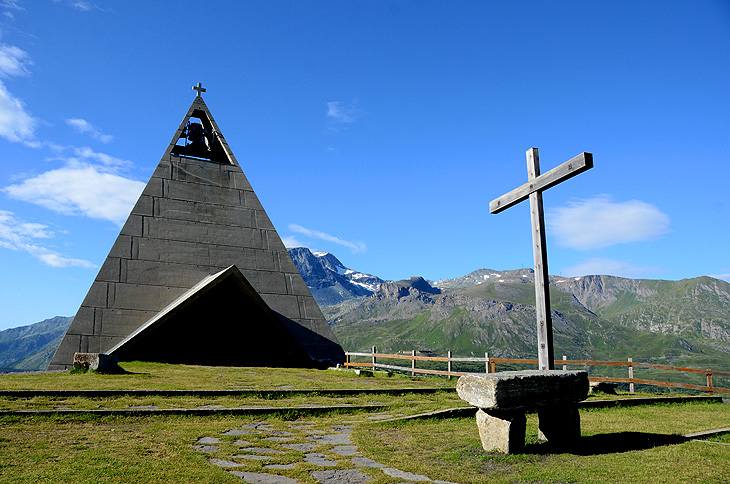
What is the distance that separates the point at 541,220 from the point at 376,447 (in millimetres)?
4632

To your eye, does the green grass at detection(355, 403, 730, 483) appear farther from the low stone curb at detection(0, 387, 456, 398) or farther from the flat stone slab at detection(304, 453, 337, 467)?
the low stone curb at detection(0, 387, 456, 398)

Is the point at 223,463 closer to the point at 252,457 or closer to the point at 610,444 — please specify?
the point at 252,457

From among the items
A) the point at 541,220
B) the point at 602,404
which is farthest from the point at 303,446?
the point at 602,404

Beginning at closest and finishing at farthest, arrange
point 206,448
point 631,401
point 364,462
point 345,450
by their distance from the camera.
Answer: point 364,462 → point 206,448 → point 345,450 → point 631,401

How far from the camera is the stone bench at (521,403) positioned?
6.25 metres

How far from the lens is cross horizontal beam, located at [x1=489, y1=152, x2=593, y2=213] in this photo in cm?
772

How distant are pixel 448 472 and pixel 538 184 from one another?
5111mm

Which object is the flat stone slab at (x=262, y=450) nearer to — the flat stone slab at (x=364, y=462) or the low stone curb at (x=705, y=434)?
the flat stone slab at (x=364, y=462)

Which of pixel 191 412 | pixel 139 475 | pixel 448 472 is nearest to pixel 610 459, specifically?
pixel 448 472

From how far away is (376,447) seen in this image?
22.2ft

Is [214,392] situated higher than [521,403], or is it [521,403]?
[521,403]

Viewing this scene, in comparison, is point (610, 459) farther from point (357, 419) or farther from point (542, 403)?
point (357, 419)

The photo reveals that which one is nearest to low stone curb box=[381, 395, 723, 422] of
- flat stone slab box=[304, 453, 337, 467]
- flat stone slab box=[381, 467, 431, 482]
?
flat stone slab box=[304, 453, 337, 467]

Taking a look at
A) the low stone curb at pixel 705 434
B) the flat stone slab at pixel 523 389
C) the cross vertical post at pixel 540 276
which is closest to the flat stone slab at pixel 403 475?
the flat stone slab at pixel 523 389
